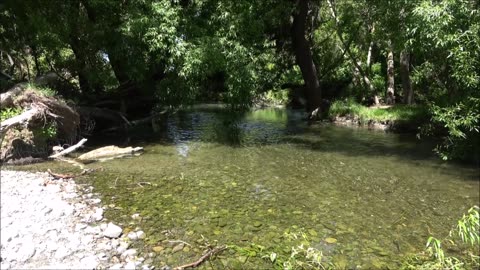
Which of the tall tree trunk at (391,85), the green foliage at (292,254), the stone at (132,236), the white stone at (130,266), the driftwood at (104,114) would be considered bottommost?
the green foliage at (292,254)

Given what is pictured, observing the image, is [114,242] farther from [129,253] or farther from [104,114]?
[104,114]

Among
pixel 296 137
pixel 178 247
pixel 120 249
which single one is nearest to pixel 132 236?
pixel 120 249

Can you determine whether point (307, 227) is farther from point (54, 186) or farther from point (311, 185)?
point (54, 186)

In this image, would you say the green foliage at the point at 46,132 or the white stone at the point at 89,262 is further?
the green foliage at the point at 46,132

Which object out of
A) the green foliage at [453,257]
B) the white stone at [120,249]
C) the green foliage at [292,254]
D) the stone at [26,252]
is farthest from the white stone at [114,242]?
the green foliage at [453,257]

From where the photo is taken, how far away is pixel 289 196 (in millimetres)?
10062

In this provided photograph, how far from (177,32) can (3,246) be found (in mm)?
11104

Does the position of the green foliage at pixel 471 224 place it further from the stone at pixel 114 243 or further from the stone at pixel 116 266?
the stone at pixel 114 243

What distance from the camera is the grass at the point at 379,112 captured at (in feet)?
66.9

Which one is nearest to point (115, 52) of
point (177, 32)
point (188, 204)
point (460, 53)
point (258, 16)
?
point (177, 32)

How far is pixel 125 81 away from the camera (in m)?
19.2

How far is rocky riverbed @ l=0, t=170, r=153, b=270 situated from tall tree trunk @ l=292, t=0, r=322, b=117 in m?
16.4

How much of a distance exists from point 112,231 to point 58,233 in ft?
2.96

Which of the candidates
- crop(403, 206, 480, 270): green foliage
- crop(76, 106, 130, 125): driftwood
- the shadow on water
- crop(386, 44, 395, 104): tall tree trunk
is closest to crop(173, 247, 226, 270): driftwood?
crop(403, 206, 480, 270): green foliage
